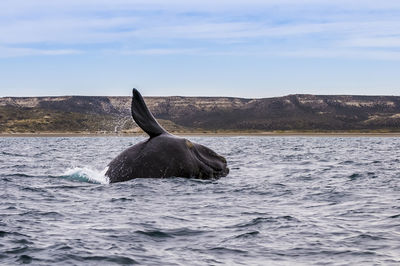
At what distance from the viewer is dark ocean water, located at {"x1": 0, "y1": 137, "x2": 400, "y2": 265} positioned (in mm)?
9234

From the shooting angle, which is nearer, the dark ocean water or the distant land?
the dark ocean water

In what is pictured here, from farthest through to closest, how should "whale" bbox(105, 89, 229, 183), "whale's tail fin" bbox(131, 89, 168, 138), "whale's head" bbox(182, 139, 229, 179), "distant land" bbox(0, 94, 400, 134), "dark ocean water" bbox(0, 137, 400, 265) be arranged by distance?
"distant land" bbox(0, 94, 400, 134) → "whale's head" bbox(182, 139, 229, 179) → "whale" bbox(105, 89, 229, 183) → "whale's tail fin" bbox(131, 89, 168, 138) → "dark ocean water" bbox(0, 137, 400, 265)

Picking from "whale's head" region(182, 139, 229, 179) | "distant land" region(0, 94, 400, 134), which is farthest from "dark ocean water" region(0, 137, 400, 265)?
"distant land" region(0, 94, 400, 134)

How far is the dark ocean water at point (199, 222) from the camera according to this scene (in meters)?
9.23

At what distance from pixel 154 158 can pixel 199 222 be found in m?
5.44

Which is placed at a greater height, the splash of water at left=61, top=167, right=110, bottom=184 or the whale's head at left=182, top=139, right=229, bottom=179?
the whale's head at left=182, top=139, right=229, bottom=179

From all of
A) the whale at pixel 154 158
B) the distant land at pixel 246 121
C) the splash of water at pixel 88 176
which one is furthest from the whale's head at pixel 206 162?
the distant land at pixel 246 121

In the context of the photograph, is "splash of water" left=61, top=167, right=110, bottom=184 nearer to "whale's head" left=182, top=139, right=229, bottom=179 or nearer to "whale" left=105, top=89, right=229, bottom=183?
"whale" left=105, top=89, right=229, bottom=183

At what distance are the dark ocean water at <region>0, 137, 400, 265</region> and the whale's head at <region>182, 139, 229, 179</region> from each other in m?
0.34

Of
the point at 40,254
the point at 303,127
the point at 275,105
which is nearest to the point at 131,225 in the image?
the point at 40,254

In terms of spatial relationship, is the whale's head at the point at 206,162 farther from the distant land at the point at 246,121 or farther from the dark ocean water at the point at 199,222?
the distant land at the point at 246,121

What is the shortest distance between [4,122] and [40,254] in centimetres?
16202

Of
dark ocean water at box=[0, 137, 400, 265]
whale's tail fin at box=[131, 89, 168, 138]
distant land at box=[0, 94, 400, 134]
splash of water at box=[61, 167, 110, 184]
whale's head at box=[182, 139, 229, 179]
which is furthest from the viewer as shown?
distant land at box=[0, 94, 400, 134]

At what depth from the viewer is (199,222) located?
11.8 meters
